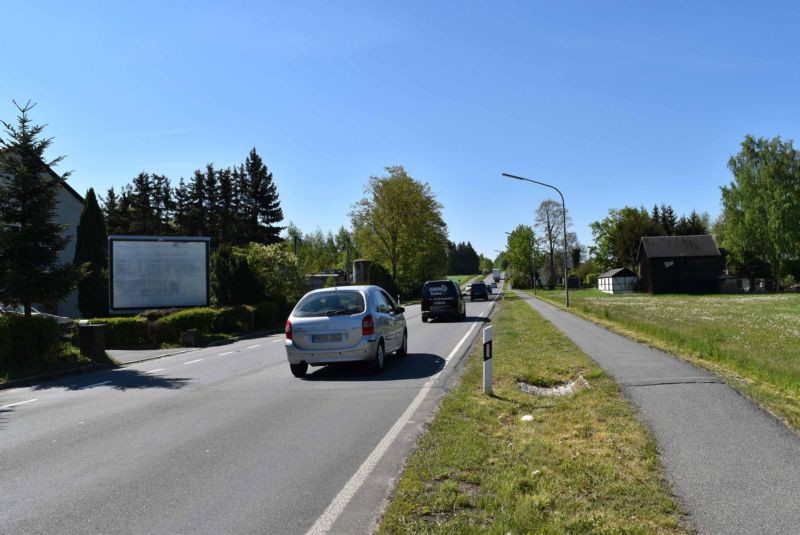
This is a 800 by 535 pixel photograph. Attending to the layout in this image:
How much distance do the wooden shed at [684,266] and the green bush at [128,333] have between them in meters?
70.6

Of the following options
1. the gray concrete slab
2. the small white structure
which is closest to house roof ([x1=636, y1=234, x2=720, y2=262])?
the small white structure

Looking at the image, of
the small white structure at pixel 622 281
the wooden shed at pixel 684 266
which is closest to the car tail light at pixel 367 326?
the wooden shed at pixel 684 266

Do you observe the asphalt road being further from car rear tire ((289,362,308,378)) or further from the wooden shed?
the wooden shed

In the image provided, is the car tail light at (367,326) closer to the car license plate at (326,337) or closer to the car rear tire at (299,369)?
the car license plate at (326,337)

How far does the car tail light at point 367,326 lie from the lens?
11484mm

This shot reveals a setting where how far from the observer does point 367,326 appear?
11.5 meters

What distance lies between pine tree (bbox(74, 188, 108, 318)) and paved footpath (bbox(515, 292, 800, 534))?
1010 inches

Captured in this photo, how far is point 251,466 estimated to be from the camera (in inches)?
225

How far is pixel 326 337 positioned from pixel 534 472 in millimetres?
6847

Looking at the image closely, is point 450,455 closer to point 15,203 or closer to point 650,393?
point 650,393

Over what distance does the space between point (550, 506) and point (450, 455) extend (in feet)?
4.87

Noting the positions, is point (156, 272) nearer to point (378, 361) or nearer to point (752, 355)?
point (378, 361)

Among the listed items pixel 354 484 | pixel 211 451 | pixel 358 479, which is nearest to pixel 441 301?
pixel 211 451

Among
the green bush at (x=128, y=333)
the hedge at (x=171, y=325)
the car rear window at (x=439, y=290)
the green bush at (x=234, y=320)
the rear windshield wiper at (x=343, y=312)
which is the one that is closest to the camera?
the rear windshield wiper at (x=343, y=312)
